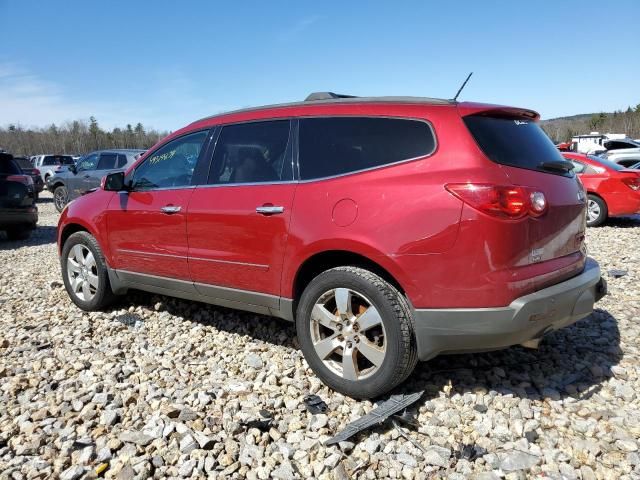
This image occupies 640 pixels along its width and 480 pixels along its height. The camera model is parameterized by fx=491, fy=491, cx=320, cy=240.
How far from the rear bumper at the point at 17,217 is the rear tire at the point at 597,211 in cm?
1133

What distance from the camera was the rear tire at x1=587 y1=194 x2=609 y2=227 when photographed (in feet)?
32.4

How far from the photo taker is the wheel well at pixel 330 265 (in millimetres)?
2984

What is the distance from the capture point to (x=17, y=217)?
9812 mm

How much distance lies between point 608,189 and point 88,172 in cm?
1298

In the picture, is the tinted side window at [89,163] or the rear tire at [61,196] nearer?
the tinted side window at [89,163]

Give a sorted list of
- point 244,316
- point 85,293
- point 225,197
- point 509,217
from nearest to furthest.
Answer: point 509,217 < point 225,197 < point 244,316 < point 85,293

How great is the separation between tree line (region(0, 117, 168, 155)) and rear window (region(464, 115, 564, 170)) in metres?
82.0

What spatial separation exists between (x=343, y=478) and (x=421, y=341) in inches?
33.4

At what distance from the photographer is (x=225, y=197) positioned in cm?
366

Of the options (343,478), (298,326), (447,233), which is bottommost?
(343,478)

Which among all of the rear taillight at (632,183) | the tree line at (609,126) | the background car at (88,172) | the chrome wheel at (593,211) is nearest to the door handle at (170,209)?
the chrome wheel at (593,211)

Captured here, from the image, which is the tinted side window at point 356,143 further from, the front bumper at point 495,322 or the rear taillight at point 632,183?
the rear taillight at point 632,183

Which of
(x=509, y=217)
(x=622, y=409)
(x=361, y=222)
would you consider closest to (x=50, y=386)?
(x=361, y=222)

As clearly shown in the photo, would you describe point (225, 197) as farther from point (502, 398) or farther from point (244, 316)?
point (502, 398)
